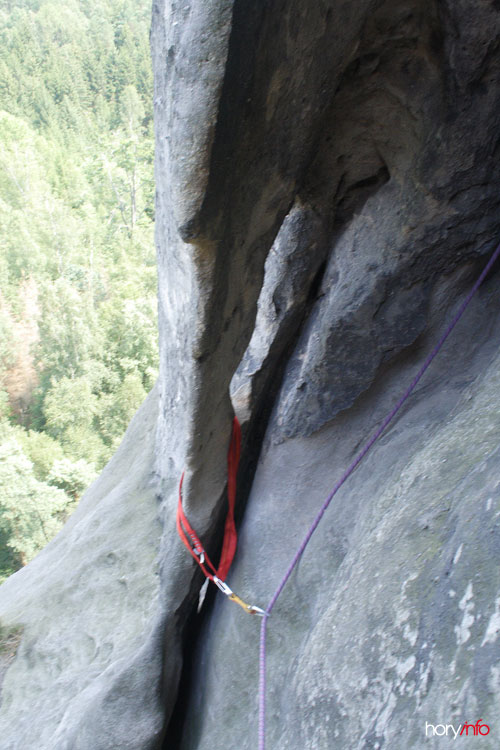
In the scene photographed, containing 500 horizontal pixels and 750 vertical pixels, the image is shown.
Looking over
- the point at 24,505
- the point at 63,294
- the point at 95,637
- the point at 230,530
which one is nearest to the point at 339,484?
the point at 230,530

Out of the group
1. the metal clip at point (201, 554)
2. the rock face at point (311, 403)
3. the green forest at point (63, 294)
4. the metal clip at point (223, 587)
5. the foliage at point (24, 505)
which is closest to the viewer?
the rock face at point (311, 403)

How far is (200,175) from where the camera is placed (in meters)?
1.10

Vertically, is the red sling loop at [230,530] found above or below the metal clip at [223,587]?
above

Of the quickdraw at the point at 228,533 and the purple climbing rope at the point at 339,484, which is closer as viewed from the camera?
the purple climbing rope at the point at 339,484

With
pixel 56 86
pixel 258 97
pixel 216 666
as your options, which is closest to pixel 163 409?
pixel 216 666

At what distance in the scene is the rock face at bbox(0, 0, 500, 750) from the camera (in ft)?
3.44

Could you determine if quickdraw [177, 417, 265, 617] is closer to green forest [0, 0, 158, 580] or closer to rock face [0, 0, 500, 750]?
rock face [0, 0, 500, 750]

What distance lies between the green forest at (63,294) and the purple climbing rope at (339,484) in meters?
7.86

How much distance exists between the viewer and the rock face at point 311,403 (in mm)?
1048

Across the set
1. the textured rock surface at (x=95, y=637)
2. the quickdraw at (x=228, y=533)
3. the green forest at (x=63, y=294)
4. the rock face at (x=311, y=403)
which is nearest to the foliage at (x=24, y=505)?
the green forest at (x=63, y=294)

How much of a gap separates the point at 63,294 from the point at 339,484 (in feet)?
34.8

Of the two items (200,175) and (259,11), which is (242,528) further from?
(259,11)

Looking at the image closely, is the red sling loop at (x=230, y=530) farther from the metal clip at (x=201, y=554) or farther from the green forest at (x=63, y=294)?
the green forest at (x=63, y=294)

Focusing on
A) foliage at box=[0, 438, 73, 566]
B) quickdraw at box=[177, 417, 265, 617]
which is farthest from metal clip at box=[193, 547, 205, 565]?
foliage at box=[0, 438, 73, 566]
